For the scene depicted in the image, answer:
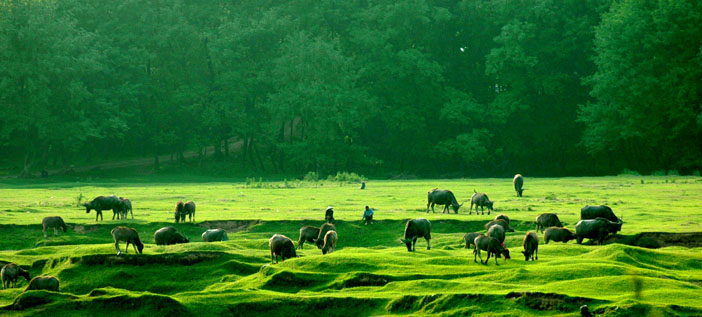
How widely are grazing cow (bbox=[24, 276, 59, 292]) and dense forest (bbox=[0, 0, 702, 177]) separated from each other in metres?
56.8

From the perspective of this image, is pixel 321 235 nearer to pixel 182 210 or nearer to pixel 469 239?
pixel 469 239

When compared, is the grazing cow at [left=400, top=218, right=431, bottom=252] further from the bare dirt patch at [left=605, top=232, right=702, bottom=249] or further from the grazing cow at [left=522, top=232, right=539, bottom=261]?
the bare dirt patch at [left=605, top=232, right=702, bottom=249]

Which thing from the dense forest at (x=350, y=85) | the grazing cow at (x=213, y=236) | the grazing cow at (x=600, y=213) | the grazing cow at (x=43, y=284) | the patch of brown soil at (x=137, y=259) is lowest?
the grazing cow at (x=43, y=284)

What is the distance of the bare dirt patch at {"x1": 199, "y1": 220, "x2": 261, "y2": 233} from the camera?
3378 cm

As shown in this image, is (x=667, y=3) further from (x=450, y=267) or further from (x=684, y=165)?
(x=450, y=267)

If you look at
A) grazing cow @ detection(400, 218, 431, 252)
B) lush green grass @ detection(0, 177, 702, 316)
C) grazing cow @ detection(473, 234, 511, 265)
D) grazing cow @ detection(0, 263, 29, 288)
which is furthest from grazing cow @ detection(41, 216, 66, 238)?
grazing cow @ detection(473, 234, 511, 265)

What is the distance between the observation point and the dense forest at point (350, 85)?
7475 cm

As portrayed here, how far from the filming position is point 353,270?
22.6 metres

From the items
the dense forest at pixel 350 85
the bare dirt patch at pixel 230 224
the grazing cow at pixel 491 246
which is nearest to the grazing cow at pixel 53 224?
the bare dirt patch at pixel 230 224

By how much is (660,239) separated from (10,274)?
20955mm

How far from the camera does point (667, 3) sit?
234 feet

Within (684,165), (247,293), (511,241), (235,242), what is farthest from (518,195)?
(684,165)

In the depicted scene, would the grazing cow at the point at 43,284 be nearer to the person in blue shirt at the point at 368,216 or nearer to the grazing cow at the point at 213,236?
the grazing cow at the point at 213,236

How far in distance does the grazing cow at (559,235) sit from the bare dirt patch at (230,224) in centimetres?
1271
